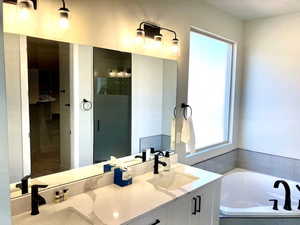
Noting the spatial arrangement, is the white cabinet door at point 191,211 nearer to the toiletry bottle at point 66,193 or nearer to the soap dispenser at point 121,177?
the soap dispenser at point 121,177

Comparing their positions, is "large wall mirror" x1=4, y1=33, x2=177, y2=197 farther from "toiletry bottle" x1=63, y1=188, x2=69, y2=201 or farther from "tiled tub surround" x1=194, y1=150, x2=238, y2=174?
"tiled tub surround" x1=194, y1=150, x2=238, y2=174

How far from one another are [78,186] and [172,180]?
2.82 feet

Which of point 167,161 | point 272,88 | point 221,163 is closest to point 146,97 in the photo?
point 167,161

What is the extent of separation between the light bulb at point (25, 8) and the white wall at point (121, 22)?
3 cm

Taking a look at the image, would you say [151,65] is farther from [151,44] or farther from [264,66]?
[264,66]

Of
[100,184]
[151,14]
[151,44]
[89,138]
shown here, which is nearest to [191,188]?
[100,184]

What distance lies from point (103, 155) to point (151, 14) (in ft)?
4.24

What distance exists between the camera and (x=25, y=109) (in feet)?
4.90

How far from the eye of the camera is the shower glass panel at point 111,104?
1.87m

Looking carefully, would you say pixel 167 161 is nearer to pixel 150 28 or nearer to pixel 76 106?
pixel 76 106

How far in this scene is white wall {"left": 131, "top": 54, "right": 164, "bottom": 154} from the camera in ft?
7.14

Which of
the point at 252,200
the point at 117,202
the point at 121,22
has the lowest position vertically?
the point at 252,200

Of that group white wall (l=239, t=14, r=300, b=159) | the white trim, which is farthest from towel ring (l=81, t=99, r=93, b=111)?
white wall (l=239, t=14, r=300, b=159)

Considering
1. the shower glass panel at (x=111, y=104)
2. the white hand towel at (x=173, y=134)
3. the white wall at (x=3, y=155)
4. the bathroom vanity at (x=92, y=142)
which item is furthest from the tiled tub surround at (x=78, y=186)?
the white wall at (x=3, y=155)
